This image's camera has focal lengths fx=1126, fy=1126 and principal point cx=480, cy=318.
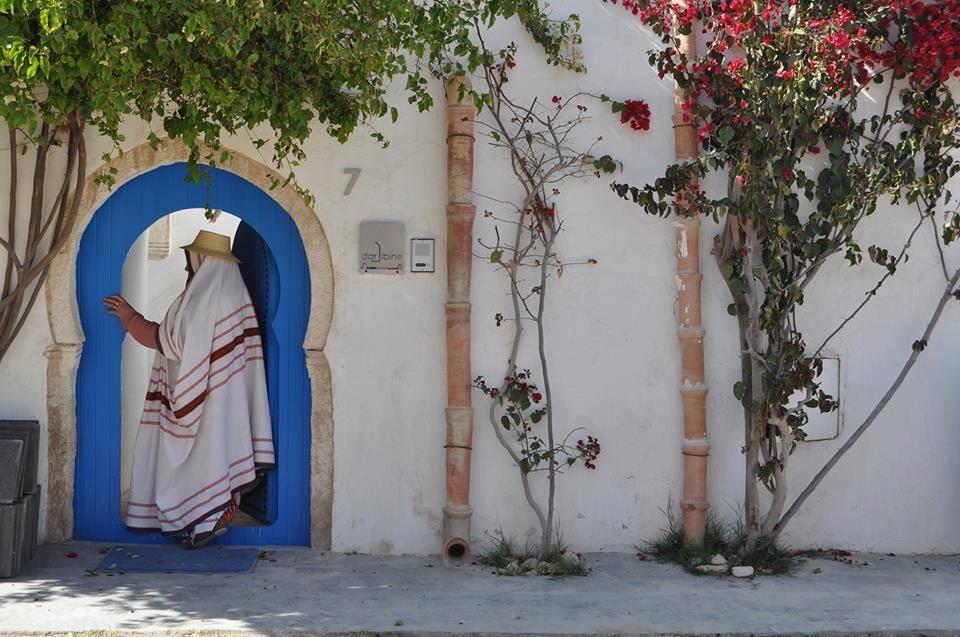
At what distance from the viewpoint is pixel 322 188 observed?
692 cm

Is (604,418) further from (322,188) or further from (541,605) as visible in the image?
(322,188)

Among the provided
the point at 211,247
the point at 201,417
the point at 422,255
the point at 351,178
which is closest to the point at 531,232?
the point at 422,255

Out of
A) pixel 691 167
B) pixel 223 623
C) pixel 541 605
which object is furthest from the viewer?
pixel 691 167

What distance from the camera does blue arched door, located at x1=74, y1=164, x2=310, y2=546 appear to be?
700 centimetres

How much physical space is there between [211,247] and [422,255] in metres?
1.49

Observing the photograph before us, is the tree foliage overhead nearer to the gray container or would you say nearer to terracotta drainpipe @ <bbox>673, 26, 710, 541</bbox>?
terracotta drainpipe @ <bbox>673, 26, 710, 541</bbox>

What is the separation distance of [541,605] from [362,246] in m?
2.43

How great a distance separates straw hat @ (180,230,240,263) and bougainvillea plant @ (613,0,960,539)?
8.60 feet

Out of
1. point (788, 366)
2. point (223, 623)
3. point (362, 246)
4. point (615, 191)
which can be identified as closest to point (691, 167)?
point (615, 191)

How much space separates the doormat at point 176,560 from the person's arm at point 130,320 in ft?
4.21

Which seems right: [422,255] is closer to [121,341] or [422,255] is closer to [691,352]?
[691,352]

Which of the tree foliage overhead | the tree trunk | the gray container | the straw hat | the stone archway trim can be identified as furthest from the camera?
the straw hat

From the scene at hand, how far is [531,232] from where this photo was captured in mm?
6973

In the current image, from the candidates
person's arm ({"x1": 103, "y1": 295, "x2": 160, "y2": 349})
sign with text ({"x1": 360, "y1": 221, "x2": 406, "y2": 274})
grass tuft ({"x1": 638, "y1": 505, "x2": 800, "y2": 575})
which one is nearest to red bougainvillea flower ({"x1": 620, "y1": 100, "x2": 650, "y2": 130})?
sign with text ({"x1": 360, "y1": 221, "x2": 406, "y2": 274})
